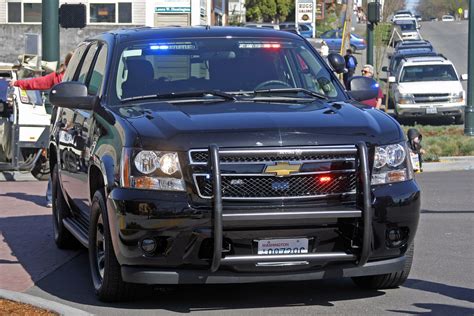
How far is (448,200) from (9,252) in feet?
20.1

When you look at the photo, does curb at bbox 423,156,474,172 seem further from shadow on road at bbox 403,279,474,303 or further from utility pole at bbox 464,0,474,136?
shadow on road at bbox 403,279,474,303

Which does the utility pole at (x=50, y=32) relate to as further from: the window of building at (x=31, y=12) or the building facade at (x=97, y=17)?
the window of building at (x=31, y=12)

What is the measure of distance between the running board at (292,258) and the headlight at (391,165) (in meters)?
0.55

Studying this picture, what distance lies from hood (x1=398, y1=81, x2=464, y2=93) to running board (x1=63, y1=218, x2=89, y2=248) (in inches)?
800

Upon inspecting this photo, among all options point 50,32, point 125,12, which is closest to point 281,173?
point 50,32

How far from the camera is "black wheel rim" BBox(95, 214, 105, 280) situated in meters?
7.46

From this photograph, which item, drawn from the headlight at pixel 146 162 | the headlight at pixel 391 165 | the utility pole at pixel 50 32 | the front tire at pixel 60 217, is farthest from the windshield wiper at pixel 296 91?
the utility pole at pixel 50 32

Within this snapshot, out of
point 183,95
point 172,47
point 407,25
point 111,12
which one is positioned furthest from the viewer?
point 407,25

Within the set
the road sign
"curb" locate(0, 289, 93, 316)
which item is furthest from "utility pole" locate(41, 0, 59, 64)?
the road sign

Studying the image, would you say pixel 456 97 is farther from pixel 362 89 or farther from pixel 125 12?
pixel 125 12

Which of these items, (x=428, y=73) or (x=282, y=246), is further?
(x=428, y=73)

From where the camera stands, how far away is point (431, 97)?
2833cm

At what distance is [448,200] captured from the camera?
13438mm

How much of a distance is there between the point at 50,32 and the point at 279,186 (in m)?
12.6
